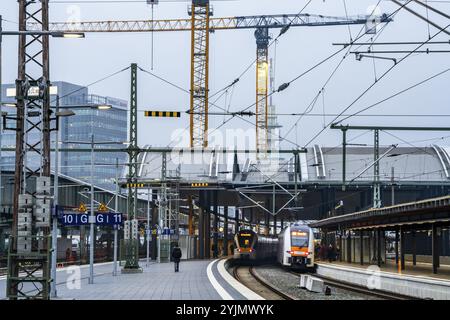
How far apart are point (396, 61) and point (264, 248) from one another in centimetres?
4754

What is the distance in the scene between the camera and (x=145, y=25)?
333 feet

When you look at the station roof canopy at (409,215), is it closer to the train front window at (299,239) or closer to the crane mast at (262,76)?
the train front window at (299,239)

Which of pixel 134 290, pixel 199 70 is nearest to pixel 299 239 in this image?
pixel 134 290

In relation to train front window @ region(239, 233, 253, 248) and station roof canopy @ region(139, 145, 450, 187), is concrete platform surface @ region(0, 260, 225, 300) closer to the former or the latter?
train front window @ region(239, 233, 253, 248)

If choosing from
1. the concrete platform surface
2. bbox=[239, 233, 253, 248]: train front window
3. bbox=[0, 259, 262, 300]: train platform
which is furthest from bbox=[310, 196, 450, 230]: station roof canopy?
bbox=[239, 233, 253, 248]: train front window

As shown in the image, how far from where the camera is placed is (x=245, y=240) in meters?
63.5

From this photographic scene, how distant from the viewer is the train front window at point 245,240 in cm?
6350

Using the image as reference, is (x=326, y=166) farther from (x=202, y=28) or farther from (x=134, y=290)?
(x=134, y=290)

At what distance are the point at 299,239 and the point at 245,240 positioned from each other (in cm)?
1201

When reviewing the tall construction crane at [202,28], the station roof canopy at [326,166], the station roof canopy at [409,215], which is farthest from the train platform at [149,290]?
the tall construction crane at [202,28]
